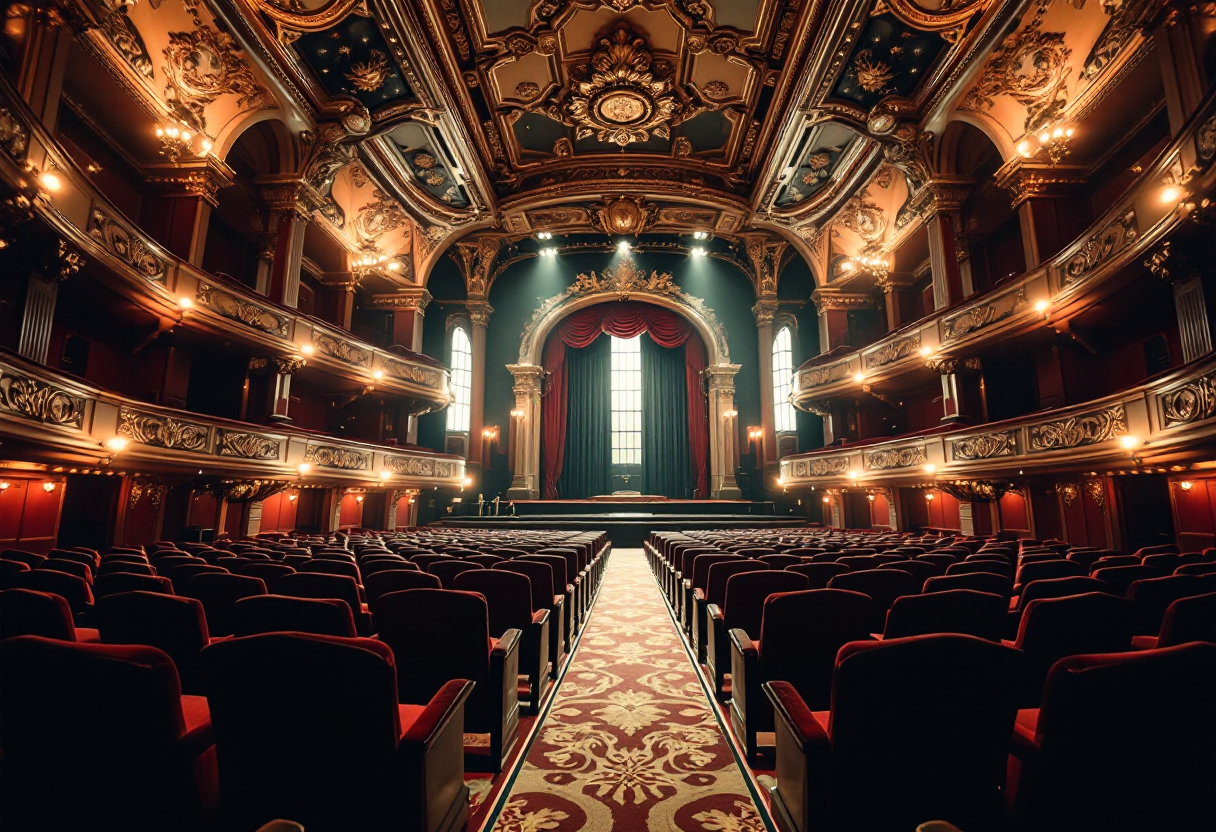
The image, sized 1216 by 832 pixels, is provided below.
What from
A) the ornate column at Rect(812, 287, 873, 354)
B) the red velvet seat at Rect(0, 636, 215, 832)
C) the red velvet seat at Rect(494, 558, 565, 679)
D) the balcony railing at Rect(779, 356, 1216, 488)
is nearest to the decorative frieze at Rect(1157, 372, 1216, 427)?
the balcony railing at Rect(779, 356, 1216, 488)

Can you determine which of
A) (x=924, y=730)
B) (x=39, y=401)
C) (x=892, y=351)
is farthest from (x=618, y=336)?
(x=924, y=730)

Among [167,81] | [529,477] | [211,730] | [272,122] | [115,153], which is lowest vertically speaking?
[211,730]

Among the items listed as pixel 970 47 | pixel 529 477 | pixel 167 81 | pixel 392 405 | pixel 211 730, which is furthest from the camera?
pixel 529 477

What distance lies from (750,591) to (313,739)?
242 centimetres

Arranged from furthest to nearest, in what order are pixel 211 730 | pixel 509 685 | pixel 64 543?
pixel 64 543, pixel 509 685, pixel 211 730

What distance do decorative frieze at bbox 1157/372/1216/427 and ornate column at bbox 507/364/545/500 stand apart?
1497 centimetres

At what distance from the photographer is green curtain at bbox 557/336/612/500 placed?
2116 cm

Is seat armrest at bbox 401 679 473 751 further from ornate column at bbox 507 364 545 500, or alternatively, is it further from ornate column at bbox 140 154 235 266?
ornate column at bbox 507 364 545 500

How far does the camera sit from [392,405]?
16.3 meters

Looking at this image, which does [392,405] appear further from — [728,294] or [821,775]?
[821,775]

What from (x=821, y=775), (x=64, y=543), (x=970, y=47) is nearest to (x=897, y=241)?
(x=970, y=47)

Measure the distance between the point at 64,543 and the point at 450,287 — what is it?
1281 cm

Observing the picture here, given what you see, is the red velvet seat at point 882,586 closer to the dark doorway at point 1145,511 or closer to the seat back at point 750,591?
the seat back at point 750,591

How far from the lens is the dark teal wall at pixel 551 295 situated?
18.7 metres
